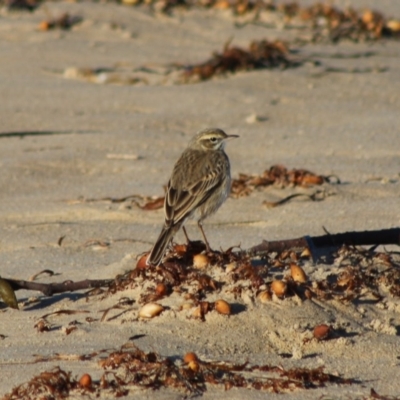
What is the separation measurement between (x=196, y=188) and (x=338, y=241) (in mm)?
1407

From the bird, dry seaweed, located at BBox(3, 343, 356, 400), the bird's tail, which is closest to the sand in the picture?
dry seaweed, located at BBox(3, 343, 356, 400)

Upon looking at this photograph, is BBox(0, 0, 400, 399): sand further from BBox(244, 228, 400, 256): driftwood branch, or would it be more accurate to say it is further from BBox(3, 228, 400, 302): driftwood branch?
BBox(244, 228, 400, 256): driftwood branch

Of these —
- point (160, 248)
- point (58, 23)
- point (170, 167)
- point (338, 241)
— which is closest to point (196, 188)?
point (160, 248)

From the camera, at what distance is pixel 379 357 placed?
5848mm

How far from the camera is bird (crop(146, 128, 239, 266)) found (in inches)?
299

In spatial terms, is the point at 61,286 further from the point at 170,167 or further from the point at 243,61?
the point at 243,61

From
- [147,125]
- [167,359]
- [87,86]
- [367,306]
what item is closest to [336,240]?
[367,306]

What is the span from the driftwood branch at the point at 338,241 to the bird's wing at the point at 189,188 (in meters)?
0.87

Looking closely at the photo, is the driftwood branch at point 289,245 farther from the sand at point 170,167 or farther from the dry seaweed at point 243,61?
the dry seaweed at point 243,61

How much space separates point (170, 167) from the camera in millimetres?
10547

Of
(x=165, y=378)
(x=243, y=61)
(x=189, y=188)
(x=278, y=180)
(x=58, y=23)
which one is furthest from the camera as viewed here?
(x=58, y=23)

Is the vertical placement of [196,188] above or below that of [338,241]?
below

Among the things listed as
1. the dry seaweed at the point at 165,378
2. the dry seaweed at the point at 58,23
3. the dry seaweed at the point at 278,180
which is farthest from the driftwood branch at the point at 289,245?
the dry seaweed at the point at 58,23

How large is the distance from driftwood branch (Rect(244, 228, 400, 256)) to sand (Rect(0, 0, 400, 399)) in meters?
0.21
